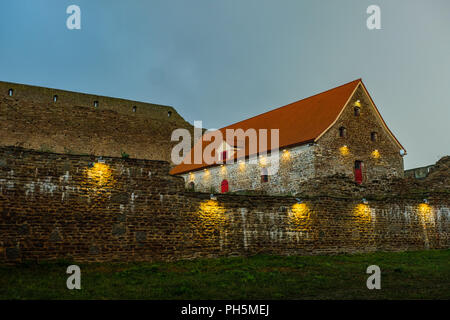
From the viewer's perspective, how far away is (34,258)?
12.4 meters

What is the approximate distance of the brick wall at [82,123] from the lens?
33.8 m

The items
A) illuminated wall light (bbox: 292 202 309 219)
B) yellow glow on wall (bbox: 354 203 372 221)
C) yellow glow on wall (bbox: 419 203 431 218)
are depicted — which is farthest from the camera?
yellow glow on wall (bbox: 419 203 431 218)

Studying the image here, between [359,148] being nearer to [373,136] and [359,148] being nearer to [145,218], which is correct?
[373,136]

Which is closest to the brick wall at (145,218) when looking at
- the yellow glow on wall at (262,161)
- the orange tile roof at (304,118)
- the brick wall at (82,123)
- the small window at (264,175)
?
the orange tile roof at (304,118)

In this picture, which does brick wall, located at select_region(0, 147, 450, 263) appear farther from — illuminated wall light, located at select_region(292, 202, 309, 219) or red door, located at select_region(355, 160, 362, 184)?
A: red door, located at select_region(355, 160, 362, 184)

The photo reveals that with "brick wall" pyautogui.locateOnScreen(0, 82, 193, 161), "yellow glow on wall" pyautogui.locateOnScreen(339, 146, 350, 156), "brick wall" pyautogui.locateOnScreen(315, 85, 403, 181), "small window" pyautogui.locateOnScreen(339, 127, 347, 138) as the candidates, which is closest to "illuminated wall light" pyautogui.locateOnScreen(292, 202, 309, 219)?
"brick wall" pyautogui.locateOnScreen(315, 85, 403, 181)

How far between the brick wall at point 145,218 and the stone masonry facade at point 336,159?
7.13 meters

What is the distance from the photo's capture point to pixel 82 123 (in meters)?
36.3

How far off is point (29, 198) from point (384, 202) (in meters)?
15.6

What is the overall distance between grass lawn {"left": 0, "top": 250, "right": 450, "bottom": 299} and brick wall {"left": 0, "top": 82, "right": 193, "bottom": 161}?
24224mm

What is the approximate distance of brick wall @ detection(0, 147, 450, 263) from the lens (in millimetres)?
12711

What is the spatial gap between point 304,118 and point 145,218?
18781 millimetres

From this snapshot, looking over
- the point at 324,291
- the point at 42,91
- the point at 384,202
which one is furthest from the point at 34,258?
the point at 42,91
